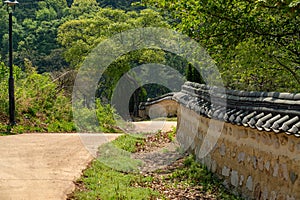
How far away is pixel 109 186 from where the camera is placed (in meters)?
7.13

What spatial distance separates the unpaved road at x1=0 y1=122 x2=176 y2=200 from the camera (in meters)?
6.29

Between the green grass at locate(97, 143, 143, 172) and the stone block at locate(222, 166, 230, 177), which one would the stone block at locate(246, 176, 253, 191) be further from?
the green grass at locate(97, 143, 143, 172)

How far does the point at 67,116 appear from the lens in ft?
48.0

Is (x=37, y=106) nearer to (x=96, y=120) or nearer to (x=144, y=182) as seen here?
(x=96, y=120)

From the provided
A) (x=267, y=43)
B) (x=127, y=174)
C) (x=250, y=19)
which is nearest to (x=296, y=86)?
(x=267, y=43)

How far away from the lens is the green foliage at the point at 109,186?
6502 mm

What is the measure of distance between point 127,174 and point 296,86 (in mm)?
4045

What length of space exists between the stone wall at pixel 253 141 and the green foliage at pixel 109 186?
1.44 m

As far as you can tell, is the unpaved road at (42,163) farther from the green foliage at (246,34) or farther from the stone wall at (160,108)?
the stone wall at (160,108)

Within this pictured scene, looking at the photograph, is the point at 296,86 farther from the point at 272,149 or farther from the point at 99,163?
the point at 99,163

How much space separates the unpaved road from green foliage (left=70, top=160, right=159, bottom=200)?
224 millimetres

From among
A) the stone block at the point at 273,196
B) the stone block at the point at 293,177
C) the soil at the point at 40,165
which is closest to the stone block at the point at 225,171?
the stone block at the point at 273,196

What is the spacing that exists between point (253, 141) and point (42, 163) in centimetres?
397

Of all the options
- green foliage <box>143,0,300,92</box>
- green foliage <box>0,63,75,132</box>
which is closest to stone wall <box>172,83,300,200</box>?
green foliage <box>143,0,300,92</box>
